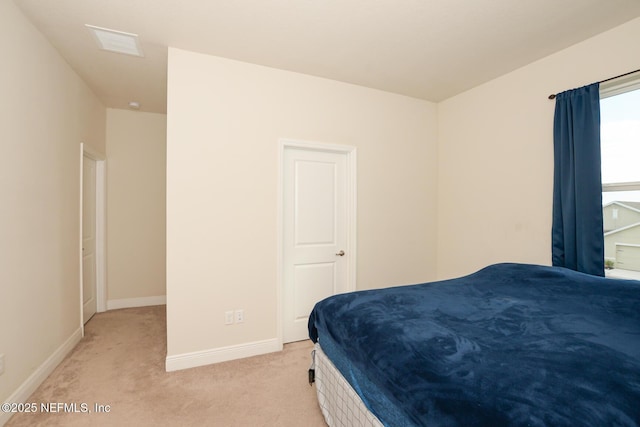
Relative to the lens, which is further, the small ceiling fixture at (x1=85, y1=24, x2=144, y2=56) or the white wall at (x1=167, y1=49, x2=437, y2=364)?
the white wall at (x1=167, y1=49, x2=437, y2=364)

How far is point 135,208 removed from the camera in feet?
13.6

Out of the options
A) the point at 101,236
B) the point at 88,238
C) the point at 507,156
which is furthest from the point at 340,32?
the point at 101,236

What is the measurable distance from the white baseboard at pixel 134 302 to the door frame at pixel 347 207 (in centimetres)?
236

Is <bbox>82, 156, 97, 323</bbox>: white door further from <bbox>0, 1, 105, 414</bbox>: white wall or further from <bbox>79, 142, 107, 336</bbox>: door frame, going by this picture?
<bbox>0, 1, 105, 414</bbox>: white wall

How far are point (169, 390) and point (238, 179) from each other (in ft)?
5.87

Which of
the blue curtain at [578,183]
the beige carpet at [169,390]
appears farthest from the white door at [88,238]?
the blue curtain at [578,183]

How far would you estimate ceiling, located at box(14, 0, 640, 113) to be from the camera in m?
2.01

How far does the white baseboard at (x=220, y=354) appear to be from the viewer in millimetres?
2494

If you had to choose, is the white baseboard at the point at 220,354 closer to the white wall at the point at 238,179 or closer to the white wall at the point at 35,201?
the white wall at the point at 238,179

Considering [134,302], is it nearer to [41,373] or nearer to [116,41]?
[41,373]

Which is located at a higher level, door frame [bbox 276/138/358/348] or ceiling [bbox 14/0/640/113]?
ceiling [bbox 14/0/640/113]

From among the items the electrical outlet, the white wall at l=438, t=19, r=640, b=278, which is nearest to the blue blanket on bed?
the white wall at l=438, t=19, r=640, b=278

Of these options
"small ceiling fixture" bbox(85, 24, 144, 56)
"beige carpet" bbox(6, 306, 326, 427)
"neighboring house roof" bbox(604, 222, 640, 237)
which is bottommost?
"beige carpet" bbox(6, 306, 326, 427)

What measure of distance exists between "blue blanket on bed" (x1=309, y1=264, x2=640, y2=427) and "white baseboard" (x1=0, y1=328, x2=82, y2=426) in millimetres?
2040
